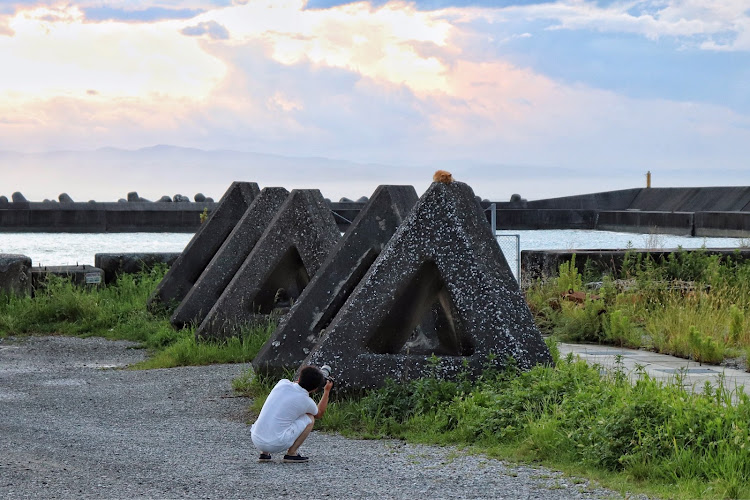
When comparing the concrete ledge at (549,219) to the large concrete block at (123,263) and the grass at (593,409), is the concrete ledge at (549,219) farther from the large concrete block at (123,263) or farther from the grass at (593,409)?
the grass at (593,409)

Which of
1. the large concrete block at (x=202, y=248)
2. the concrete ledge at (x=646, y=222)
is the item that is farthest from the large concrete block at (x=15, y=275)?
the concrete ledge at (x=646, y=222)

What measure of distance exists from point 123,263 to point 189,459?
11424 millimetres

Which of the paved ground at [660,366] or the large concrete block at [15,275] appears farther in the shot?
the large concrete block at [15,275]

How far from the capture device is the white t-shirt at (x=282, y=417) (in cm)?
675

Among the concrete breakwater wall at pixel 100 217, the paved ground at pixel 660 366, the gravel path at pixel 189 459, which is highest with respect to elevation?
the concrete breakwater wall at pixel 100 217

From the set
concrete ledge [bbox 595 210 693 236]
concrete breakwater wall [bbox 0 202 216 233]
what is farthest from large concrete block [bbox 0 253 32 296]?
concrete breakwater wall [bbox 0 202 216 233]

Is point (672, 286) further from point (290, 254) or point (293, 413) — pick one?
point (293, 413)

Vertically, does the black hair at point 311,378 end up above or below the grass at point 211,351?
above

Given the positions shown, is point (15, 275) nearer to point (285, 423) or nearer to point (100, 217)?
point (285, 423)

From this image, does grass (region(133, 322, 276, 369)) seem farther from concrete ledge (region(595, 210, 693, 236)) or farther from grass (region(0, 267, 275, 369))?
concrete ledge (region(595, 210, 693, 236))

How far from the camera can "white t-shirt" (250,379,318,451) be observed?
6.75 meters

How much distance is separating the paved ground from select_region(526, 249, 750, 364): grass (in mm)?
302

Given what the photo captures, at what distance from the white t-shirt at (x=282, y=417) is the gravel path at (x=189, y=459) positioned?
0.17 metres

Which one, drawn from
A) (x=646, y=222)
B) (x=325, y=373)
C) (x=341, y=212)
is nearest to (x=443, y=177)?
(x=325, y=373)
